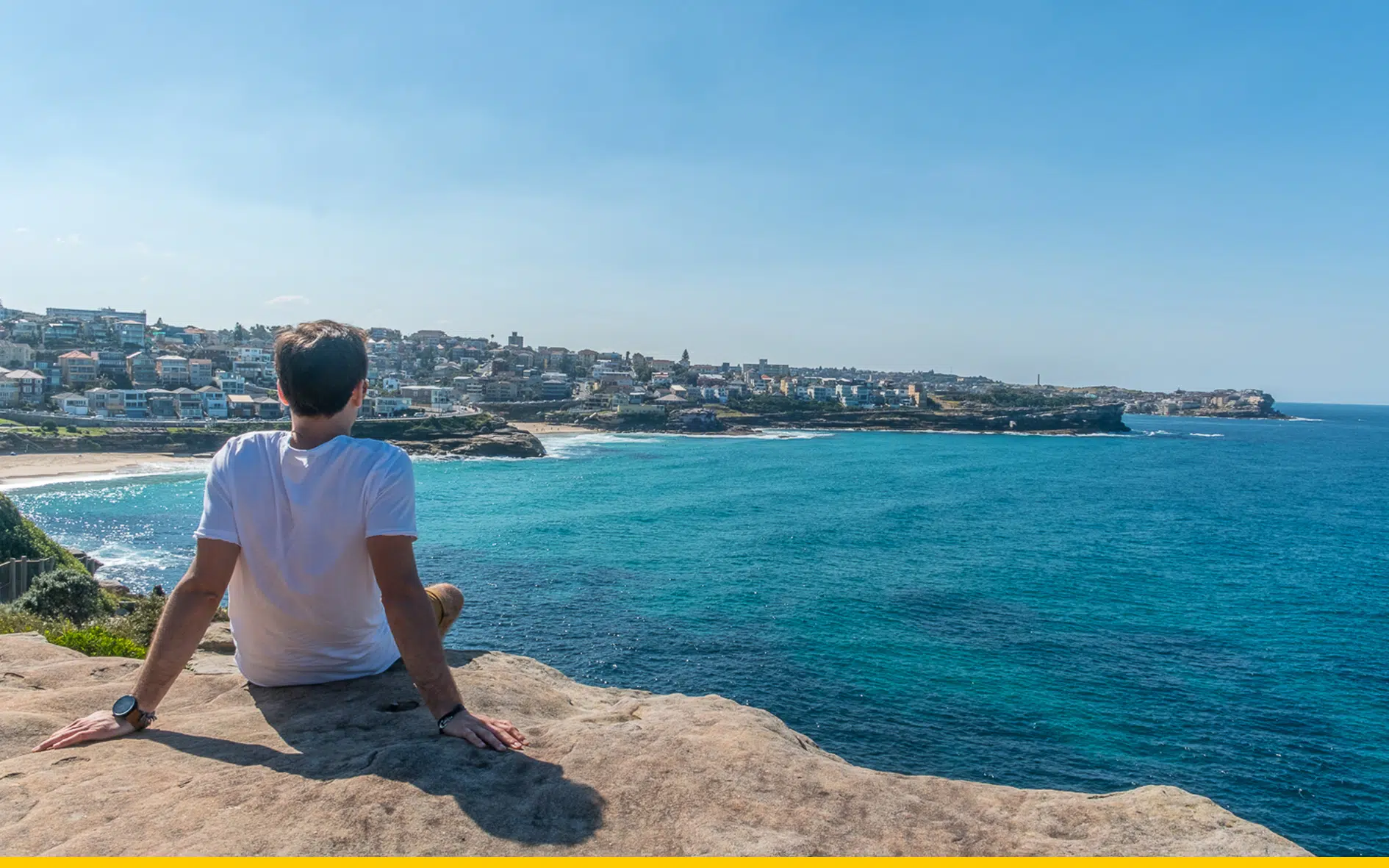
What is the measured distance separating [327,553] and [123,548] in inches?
1749

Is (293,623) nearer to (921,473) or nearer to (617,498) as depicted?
(617,498)

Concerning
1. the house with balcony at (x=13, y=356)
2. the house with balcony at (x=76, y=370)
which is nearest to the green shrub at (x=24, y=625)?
the house with balcony at (x=76, y=370)

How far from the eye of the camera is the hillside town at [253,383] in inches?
3821

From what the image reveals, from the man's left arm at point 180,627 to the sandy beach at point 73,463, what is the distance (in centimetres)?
7333

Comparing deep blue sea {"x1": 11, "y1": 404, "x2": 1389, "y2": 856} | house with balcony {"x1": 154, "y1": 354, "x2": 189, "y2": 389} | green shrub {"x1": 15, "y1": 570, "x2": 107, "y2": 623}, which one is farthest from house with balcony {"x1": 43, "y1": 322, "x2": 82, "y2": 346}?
green shrub {"x1": 15, "y1": 570, "x2": 107, "y2": 623}

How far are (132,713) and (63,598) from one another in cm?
1804

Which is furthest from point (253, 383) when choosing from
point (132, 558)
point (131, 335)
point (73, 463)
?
point (132, 558)

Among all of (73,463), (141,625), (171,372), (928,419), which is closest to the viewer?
(141,625)

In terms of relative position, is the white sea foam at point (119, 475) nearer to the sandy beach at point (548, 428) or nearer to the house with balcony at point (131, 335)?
the sandy beach at point (548, 428)

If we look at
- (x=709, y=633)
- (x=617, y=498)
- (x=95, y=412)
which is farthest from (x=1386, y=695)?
(x=95, y=412)

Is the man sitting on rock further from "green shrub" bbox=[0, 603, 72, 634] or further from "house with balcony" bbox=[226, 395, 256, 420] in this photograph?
"house with balcony" bbox=[226, 395, 256, 420]

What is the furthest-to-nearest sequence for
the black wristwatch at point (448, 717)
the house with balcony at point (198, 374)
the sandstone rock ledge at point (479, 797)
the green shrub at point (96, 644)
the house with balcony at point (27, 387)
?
the house with balcony at point (198, 374), the house with balcony at point (27, 387), the green shrub at point (96, 644), the black wristwatch at point (448, 717), the sandstone rock ledge at point (479, 797)

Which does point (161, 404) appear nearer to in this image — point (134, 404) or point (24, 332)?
point (134, 404)

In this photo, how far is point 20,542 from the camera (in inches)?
1026
